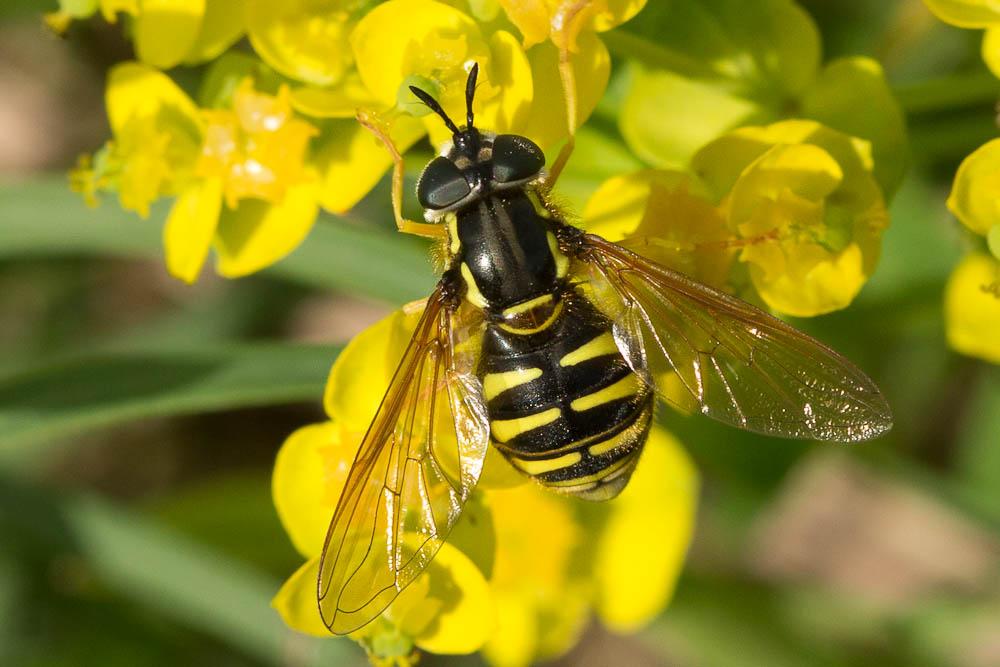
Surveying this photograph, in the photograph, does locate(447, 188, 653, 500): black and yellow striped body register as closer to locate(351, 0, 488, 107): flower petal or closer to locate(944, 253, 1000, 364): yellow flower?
locate(351, 0, 488, 107): flower petal

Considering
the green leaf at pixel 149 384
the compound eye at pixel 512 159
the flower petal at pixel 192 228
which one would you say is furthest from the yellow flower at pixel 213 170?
the compound eye at pixel 512 159

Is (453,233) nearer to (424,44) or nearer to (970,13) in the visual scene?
(424,44)

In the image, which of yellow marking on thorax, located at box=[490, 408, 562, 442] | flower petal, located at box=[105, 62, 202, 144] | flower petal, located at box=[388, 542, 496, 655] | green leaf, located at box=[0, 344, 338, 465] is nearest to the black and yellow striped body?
yellow marking on thorax, located at box=[490, 408, 562, 442]

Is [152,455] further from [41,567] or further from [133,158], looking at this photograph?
[133,158]

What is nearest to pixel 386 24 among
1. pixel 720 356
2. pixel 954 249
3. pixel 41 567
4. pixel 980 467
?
pixel 720 356

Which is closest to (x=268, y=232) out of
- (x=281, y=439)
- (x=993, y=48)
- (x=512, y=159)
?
(x=512, y=159)

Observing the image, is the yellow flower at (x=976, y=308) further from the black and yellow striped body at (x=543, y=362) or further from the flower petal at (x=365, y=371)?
the flower petal at (x=365, y=371)

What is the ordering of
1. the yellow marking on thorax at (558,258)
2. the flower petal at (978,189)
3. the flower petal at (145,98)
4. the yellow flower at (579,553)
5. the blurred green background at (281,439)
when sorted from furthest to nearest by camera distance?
the yellow flower at (579,553), the blurred green background at (281,439), the flower petal at (145,98), the yellow marking on thorax at (558,258), the flower petal at (978,189)
